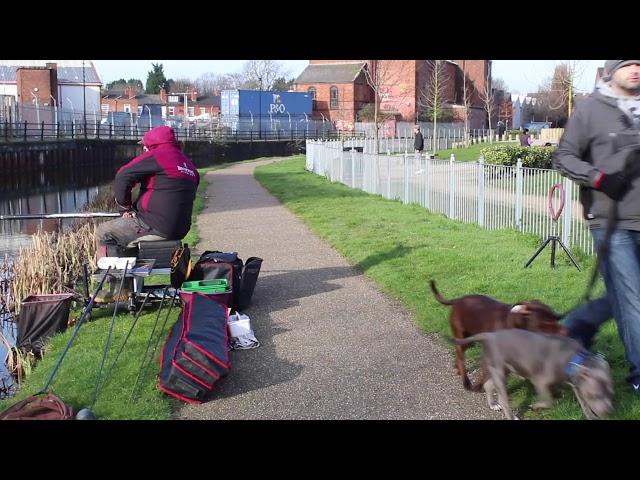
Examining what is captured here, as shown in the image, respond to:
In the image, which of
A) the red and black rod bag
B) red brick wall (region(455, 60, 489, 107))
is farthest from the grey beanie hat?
red brick wall (region(455, 60, 489, 107))

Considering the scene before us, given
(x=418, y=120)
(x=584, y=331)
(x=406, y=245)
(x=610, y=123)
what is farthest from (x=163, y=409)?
(x=418, y=120)

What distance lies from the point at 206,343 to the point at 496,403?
207cm

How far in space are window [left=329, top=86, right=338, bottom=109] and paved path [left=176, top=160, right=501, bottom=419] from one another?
7014cm

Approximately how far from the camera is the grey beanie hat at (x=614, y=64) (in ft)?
15.6

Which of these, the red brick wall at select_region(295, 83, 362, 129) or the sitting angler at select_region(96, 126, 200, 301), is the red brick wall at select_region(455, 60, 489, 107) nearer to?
the red brick wall at select_region(295, 83, 362, 129)

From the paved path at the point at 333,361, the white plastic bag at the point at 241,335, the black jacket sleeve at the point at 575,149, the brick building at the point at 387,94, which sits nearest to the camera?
the black jacket sleeve at the point at 575,149

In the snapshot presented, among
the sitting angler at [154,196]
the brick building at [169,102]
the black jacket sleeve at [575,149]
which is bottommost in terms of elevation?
the sitting angler at [154,196]

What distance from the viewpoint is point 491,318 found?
17.9ft

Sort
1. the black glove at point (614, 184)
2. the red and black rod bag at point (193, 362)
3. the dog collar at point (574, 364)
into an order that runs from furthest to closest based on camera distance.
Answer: the red and black rod bag at point (193, 362), the black glove at point (614, 184), the dog collar at point (574, 364)

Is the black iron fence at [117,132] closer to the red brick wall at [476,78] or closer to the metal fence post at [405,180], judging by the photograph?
the metal fence post at [405,180]

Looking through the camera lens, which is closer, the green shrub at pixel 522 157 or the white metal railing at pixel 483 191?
the white metal railing at pixel 483 191

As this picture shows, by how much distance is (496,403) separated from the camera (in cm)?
521

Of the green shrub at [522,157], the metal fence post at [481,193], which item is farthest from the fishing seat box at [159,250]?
the green shrub at [522,157]

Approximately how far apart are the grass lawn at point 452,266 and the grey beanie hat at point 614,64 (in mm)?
1950
